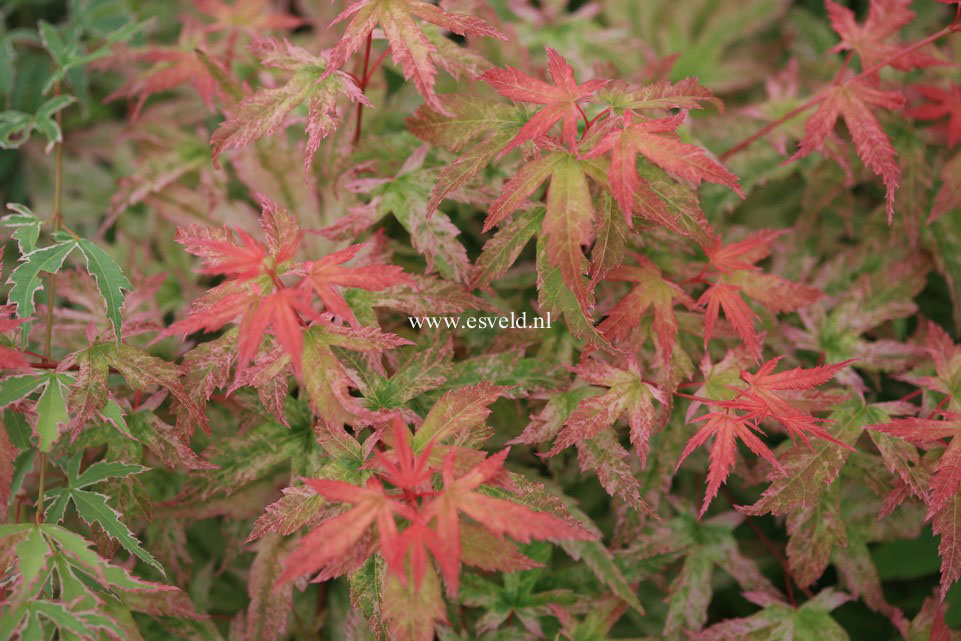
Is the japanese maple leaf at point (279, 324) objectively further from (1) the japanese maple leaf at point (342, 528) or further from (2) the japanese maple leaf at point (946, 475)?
(2) the japanese maple leaf at point (946, 475)

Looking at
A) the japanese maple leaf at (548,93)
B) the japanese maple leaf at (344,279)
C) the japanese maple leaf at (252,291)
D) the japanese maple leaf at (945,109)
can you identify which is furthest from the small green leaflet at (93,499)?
the japanese maple leaf at (945,109)

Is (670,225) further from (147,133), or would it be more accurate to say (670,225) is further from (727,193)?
(147,133)

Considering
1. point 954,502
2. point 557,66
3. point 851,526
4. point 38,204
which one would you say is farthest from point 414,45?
point 38,204

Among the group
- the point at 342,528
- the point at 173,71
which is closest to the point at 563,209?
the point at 342,528

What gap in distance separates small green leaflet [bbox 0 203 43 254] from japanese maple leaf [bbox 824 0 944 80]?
1.34 meters

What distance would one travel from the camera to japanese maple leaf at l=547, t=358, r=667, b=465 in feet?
3.29

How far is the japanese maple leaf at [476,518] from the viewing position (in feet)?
2.53

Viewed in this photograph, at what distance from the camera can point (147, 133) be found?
150cm

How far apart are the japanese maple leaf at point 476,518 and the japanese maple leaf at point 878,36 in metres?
0.98

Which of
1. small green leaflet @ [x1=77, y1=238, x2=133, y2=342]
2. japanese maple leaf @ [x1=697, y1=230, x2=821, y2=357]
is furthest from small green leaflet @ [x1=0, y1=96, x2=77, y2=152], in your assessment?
japanese maple leaf @ [x1=697, y1=230, x2=821, y2=357]

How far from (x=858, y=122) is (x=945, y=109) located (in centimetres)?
31

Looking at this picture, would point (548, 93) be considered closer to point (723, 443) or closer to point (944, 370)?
point (723, 443)

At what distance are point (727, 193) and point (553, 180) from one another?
23.8 inches

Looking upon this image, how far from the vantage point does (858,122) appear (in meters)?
1.14
